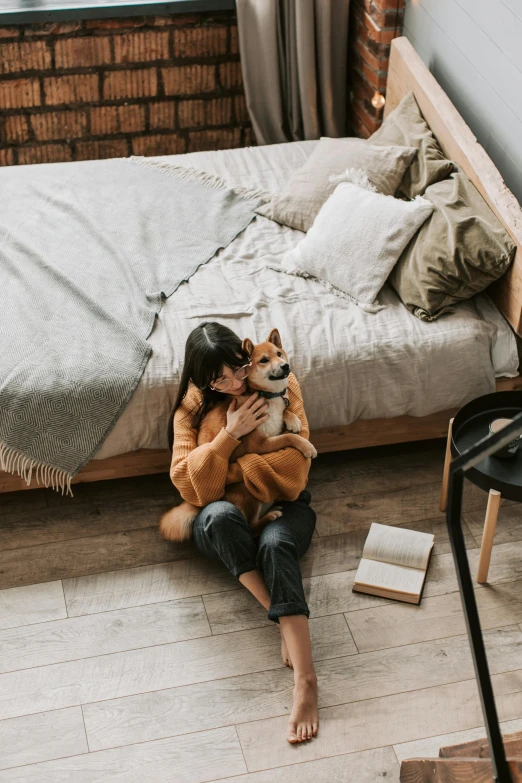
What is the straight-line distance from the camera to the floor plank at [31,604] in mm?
2131

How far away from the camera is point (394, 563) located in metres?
2.24

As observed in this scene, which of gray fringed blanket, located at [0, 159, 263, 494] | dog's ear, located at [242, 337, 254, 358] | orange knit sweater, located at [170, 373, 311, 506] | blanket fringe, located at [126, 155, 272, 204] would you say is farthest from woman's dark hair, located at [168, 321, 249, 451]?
blanket fringe, located at [126, 155, 272, 204]

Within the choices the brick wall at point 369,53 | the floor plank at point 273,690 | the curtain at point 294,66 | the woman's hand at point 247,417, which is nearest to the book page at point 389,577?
the floor plank at point 273,690

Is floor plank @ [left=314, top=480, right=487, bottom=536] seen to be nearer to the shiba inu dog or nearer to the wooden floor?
the wooden floor

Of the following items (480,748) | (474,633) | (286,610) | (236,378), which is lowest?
(286,610)

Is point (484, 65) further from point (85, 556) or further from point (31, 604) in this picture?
point (31, 604)

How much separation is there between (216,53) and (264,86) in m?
0.25

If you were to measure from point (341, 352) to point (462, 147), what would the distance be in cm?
76

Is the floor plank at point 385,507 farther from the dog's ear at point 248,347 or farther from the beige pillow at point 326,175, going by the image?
the beige pillow at point 326,175

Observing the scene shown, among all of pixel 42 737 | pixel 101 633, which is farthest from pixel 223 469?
pixel 42 737

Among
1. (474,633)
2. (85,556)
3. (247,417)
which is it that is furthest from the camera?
(85,556)

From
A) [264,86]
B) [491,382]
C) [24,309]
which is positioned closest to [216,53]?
[264,86]

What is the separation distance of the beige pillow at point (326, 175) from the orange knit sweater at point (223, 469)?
36.6 inches

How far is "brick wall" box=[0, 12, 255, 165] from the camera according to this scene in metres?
3.61
